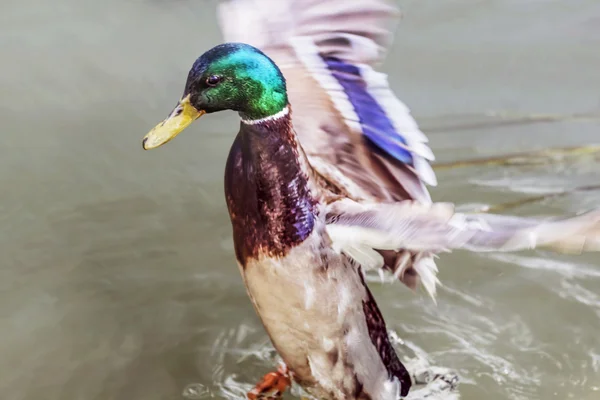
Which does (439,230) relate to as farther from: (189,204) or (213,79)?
(189,204)

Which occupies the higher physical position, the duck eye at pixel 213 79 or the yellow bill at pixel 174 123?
the duck eye at pixel 213 79

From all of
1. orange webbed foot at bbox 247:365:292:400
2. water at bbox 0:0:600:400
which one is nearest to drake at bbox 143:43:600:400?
orange webbed foot at bbox 247:365:292:400

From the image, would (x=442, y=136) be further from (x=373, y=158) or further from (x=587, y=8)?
(x=373, y=158)

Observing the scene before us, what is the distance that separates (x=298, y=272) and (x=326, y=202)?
0.25 feet

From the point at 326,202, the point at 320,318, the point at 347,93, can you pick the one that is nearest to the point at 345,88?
the point at 347,93

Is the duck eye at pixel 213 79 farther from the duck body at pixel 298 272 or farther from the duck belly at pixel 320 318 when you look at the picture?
the duck belly at pixel 320 318

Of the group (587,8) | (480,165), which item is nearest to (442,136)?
(480,165)

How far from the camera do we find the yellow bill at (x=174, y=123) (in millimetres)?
663

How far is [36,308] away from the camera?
1.11 metres

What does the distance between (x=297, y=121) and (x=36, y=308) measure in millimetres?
587

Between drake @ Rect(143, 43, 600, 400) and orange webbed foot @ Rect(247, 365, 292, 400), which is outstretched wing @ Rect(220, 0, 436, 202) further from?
orange webbed foot @ Rect(247, 365, 292, 400)

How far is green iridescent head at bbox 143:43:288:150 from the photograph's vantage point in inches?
25.6

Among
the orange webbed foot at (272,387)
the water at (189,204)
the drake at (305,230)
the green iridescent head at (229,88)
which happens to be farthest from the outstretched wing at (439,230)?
the water at (189,204)

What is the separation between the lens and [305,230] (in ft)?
2.27
